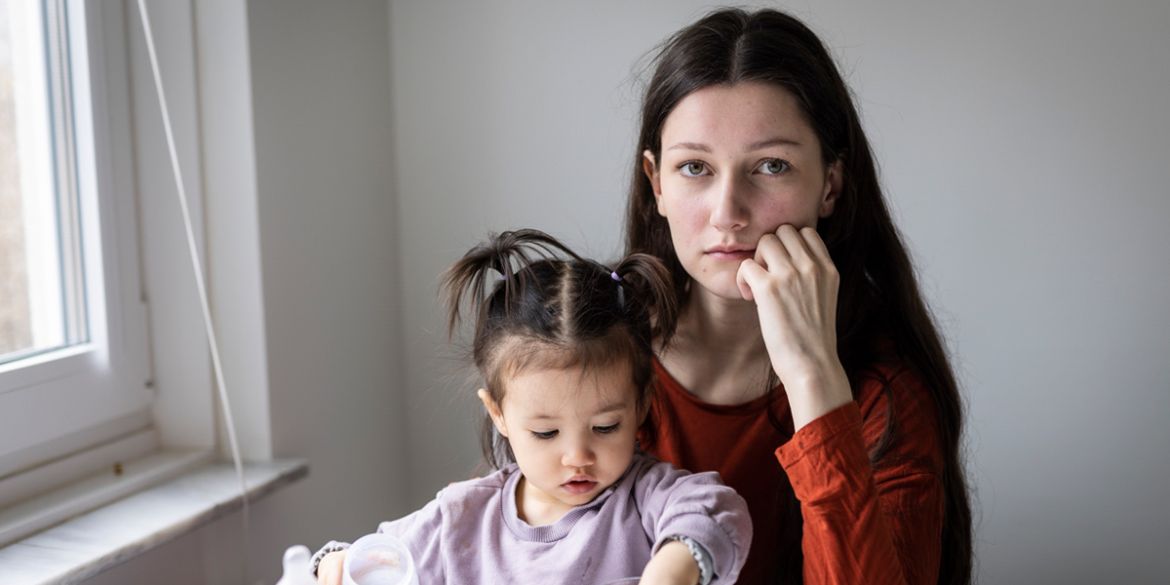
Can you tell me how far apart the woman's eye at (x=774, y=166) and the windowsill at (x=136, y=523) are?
92 centimetres

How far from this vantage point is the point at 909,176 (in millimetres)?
1937

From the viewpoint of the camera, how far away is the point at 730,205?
130 centimetres

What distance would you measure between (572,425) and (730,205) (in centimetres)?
34

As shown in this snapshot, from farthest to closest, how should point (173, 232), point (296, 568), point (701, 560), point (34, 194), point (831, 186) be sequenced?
1. point (173, 232)
2. point (34, 194)
3. point (831, 186)
4. point (701, 560)
5. point (296, 568)

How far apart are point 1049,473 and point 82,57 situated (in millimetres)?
1731

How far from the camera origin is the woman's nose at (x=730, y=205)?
51.1 inches

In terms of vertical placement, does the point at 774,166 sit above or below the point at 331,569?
above

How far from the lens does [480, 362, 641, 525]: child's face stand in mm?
1146

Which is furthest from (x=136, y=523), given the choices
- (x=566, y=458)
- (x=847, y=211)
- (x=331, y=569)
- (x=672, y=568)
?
(x=847, y=211)

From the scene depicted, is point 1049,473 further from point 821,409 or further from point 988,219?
point 821,409

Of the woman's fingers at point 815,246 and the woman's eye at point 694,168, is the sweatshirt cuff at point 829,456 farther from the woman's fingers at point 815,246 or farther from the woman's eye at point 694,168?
the woman's eye at point 694,168

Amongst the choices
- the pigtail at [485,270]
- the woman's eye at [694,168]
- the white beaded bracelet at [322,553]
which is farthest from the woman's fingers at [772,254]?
the white beaded bracelet at [322,553]

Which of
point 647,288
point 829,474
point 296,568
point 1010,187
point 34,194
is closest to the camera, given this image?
point 296,568

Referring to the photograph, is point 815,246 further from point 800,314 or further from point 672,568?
point 672,568
